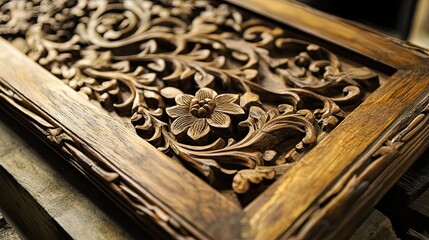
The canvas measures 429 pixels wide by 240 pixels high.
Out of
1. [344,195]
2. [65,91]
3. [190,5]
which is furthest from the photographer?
[190,5]

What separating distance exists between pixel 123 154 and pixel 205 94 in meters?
0.22

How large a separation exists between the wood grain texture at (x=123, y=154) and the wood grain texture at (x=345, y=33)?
0.51m

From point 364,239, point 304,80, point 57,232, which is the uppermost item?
point 304,80

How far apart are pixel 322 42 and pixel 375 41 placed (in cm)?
11

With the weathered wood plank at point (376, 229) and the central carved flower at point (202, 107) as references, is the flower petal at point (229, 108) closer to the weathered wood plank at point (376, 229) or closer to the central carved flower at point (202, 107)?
the central carved flower at point (202, 107)

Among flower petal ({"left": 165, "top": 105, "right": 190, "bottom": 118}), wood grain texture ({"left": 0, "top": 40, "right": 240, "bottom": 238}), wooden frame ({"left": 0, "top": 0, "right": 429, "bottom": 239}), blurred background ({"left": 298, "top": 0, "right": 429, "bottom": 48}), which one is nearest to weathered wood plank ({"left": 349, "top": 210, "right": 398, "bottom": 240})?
wooden frame ({"left": 0, "top": 0, "right": 429, "bottom": 239})

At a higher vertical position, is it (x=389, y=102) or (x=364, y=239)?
(x=389, y=102)

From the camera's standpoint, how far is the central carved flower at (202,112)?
3.23 feet

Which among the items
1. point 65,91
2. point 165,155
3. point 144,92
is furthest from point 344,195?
point 65,91

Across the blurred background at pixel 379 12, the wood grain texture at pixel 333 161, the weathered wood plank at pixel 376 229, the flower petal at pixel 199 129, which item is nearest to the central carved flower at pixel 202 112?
the flower petal at pixel 199 129

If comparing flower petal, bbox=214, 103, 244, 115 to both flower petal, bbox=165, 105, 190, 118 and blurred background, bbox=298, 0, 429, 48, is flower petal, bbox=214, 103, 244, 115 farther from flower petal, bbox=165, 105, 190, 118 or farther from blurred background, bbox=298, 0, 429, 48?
blurred background, bbox=298, 0, 429, 48

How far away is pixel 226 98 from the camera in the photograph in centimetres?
106

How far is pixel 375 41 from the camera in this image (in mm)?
1203

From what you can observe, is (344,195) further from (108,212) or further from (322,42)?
(322,42)
